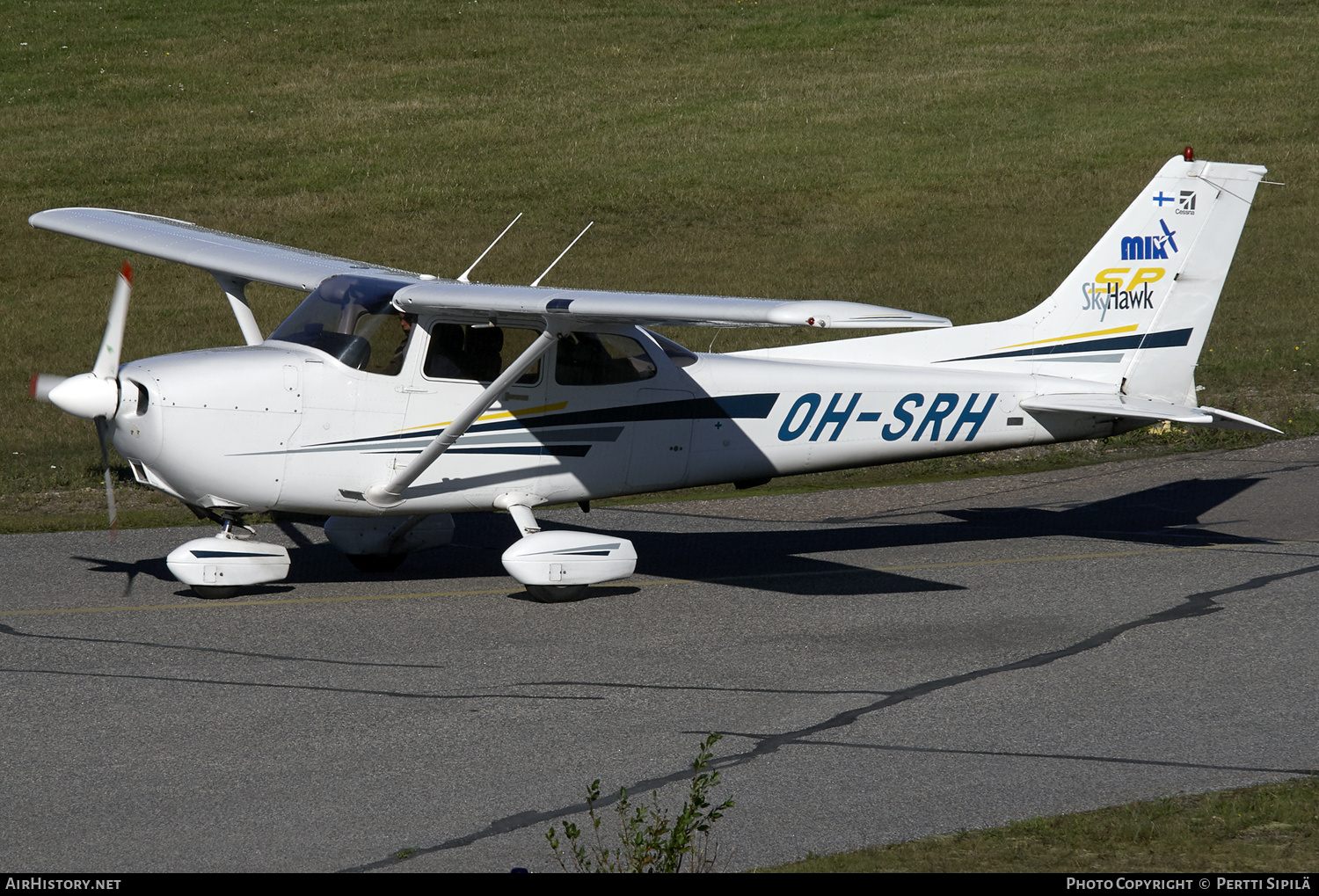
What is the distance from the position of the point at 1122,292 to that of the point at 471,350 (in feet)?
17.1

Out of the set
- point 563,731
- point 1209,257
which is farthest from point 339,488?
point 1209,257

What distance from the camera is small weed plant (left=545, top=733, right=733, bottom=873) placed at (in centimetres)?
475

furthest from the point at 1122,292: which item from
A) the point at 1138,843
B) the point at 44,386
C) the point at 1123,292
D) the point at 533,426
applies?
the point at 44,386

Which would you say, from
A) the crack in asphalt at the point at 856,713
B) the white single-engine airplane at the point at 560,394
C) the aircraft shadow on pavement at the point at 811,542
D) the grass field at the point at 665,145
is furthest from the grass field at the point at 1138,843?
the grass field at the point at 665,145

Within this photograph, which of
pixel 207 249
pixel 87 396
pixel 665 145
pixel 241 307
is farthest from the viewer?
pixel 665 145

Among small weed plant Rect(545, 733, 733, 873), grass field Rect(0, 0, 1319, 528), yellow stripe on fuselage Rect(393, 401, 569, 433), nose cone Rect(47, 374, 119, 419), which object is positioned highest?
grass field Rect(0, 0, 1319, 528)

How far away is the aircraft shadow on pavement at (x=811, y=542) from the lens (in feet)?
36.0

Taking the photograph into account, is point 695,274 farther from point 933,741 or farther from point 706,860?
point 706,860

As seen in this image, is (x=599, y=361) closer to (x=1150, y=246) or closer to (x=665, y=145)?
(x=1150, y=246)

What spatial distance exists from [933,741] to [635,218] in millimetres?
23613

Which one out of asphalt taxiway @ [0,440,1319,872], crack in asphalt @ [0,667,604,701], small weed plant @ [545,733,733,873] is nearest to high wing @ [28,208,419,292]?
asphalt taxiway @ [0,440,1319,872]

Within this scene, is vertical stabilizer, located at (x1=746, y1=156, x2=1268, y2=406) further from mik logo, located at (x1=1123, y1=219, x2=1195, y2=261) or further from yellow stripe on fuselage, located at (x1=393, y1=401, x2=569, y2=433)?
yellow stripe on fuselage, located at (x1=393, y1=401, x2=569, y2=433)

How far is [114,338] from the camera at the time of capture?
362 inches

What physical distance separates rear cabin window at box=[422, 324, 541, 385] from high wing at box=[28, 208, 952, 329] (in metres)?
0.21
